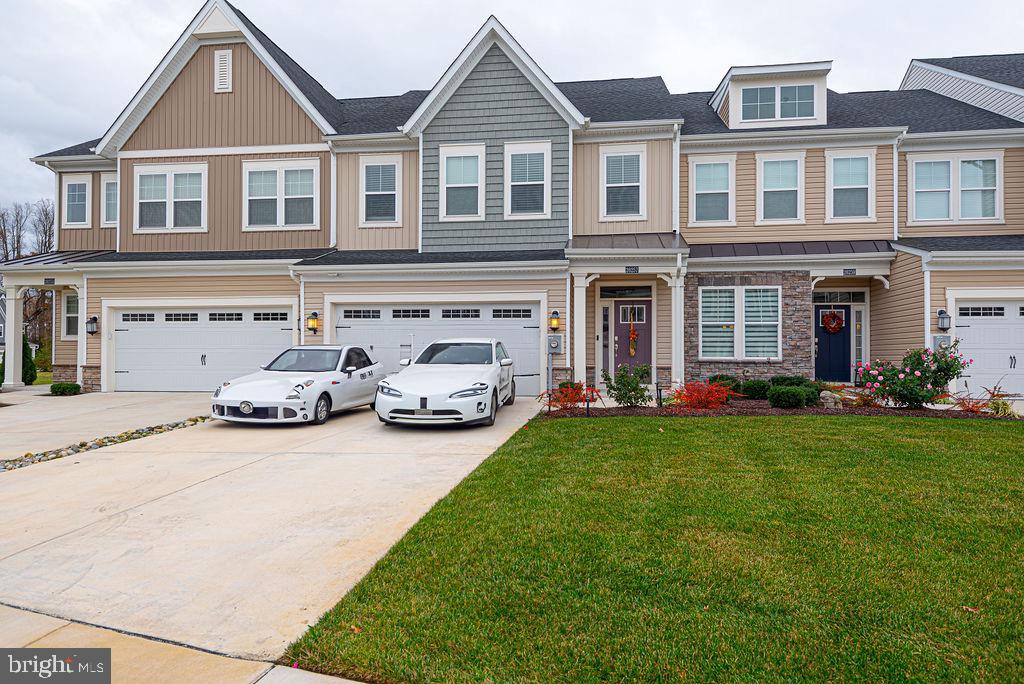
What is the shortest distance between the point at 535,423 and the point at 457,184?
778cm

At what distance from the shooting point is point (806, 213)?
14805 mm

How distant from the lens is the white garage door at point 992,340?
41.9 ft

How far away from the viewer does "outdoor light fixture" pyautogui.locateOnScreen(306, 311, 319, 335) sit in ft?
46.0

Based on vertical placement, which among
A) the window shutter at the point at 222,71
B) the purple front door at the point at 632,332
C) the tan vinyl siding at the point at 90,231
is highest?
the window shutter at the point at 222,71

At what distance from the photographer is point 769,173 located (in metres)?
14.9

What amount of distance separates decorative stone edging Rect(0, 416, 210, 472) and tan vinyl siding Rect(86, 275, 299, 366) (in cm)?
497

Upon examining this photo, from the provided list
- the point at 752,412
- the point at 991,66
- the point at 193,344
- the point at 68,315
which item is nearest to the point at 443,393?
the point at 752,412

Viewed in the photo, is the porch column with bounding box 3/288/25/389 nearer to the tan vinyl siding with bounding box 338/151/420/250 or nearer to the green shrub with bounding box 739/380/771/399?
the tan vinyl siding with bounding box 338/151/420/250

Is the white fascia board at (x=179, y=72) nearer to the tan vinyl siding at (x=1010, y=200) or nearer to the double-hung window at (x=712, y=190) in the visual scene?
the double-hung window at (x=712, y=190)

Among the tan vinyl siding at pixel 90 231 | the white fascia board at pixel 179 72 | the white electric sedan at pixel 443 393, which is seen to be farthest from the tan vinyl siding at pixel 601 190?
the tan vinyl siding at pixel 90 231

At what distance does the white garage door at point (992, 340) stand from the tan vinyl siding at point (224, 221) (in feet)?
50.8

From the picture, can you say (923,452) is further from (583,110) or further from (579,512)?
(583,110)

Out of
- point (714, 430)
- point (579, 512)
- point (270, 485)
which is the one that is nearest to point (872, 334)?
point (714, 430)

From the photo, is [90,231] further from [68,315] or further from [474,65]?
[474,65]
